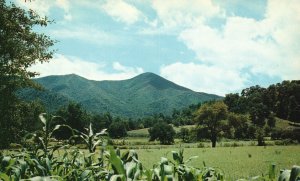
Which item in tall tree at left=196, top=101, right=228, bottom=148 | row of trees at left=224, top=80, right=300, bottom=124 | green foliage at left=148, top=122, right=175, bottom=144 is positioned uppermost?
row of trees at left=224, top=80, right=300, bottom=124

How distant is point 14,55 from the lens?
21.3 meters

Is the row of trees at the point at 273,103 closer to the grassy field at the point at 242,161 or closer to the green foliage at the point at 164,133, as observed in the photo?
the green foliage at the point at 164,133

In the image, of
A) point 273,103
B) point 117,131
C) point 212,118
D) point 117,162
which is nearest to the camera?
point 117,162

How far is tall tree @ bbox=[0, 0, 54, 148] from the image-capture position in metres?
20.5

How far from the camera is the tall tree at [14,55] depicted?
20.5 metres

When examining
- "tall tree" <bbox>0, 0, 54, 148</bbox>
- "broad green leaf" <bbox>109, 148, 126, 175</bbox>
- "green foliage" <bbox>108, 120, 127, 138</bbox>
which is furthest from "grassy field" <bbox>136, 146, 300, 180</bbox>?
"green foliage" <bbox>108, 120, 127, 138</bbox>

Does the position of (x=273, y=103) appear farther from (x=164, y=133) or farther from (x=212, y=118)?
(x=212, y=118)

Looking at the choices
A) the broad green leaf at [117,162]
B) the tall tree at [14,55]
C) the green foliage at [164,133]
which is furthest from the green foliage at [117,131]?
the broad green leaf at [117,162]

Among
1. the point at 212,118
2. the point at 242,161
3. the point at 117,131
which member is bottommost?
the point at 242,161

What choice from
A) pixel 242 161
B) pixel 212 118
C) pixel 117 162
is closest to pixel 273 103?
pixel 212 118

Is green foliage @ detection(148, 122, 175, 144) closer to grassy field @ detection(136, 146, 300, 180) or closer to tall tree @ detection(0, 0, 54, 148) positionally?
grassy field @ detection(136, 146, 300, 180)

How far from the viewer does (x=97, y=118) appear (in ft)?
447

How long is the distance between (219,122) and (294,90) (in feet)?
201

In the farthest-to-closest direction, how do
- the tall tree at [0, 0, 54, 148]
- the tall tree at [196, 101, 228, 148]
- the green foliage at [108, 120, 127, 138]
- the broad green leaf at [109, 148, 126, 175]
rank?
the green foliage at [108, 120, 127, 138] < the tall tree at [196, 101, 228, 148] < the tall tree at [0, 0, 54, 148] < the broad green leaf at [109, 148, 126, 175]
